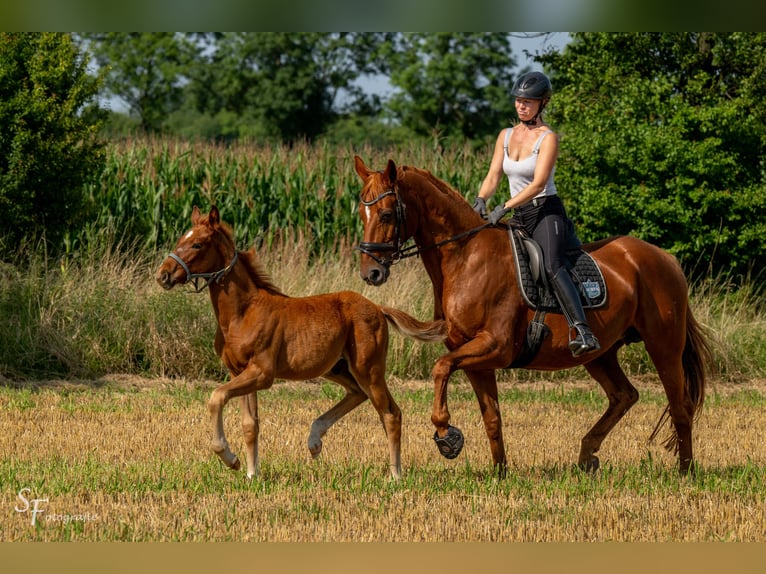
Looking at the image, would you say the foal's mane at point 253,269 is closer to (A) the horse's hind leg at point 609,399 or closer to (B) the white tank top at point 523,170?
(B) the white tank top at point 523,170

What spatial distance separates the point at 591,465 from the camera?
927 cm

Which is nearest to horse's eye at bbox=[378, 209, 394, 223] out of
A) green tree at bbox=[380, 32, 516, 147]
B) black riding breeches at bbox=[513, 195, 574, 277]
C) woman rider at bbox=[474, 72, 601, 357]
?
woman rider at bbox=[474, 72, 601, 357]

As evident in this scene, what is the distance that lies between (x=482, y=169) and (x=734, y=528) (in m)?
14.8

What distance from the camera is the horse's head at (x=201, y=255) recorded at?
8172 millimetres

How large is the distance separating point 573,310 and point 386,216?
1626mm

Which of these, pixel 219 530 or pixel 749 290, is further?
pixel 749 290

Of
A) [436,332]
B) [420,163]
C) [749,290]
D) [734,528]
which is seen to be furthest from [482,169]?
[734,528]

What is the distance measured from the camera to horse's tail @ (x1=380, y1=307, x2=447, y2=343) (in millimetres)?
8734

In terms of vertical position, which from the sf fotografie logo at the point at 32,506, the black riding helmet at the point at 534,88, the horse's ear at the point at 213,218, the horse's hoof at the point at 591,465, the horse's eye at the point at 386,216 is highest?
the black riding helmet at the point at 534,88

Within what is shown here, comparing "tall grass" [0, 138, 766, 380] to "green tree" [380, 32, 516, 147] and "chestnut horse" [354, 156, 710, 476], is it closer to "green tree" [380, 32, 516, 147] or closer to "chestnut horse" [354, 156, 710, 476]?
"chestnut horse" [354, 156, 710, 476]

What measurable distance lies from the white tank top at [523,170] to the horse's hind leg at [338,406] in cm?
197

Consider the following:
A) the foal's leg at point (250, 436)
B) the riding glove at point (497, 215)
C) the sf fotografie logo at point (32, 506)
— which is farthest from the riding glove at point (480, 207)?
the sf fotografie logo at point (32, 506)

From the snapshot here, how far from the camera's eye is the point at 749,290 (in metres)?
17.4

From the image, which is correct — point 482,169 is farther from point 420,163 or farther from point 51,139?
point 51,139
